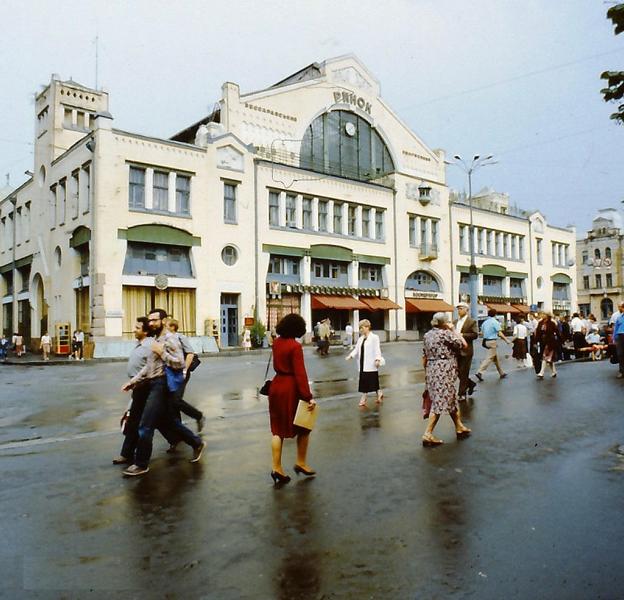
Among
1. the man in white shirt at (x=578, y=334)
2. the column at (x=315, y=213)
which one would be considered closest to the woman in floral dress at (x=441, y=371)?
the man in white shirt at (x=578, y=334)

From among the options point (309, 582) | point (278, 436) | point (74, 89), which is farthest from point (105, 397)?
point (74, 89)

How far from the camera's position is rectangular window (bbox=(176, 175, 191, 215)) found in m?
34.4

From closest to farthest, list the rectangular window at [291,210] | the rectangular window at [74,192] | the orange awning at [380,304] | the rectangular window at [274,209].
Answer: the rectangular window at [74,192], the rectangular window at [274,209], the rectangular window at [291,210], the orange awning at [380,304]

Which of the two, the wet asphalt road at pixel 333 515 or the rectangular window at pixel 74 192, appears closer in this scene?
the wet asphalt road at pixel 333 515

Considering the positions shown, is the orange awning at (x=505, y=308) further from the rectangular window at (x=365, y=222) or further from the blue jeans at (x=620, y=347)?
the blue jeans at (x=620, y=347)

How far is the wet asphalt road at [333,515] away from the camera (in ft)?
12.3

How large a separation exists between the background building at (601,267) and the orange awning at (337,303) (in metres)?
54.4

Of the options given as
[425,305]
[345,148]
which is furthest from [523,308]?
[345,148]

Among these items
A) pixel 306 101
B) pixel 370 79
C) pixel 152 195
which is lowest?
pixel 152 195

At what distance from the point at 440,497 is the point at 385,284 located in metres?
39.8

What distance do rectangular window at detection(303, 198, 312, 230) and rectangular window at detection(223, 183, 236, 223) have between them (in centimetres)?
544

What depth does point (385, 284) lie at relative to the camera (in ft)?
147

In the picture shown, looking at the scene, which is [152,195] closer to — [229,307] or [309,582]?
[229,307]

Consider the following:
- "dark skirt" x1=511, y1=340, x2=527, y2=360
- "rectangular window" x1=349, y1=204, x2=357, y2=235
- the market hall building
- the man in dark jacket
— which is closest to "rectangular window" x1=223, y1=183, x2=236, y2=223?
the market hall building
